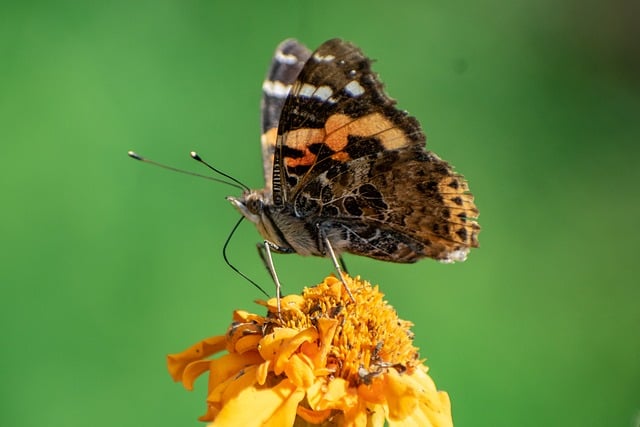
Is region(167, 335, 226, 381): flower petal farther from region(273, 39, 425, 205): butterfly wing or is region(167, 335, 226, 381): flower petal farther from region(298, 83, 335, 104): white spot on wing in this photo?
region(298, 83, 335, 104): white spot on wing

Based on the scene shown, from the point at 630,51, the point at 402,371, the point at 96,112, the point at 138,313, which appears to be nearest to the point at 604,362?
the point at 138,313

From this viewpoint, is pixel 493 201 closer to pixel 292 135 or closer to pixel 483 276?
pixel 483 276

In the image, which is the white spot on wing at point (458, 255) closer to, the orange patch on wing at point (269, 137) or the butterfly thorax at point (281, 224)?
the butterfly thorax at point (281, 224)

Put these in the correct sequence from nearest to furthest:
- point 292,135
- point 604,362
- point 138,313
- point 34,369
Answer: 1. point 292,135
2. point 34,369
3. point 138,313
4. point 604,362

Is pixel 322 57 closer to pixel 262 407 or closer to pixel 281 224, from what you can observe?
pixel 281 224

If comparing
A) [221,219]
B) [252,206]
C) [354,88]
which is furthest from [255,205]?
[221,219]
